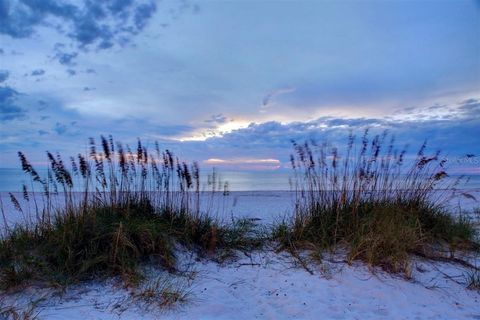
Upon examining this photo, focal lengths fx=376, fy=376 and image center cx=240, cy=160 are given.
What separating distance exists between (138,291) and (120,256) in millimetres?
649

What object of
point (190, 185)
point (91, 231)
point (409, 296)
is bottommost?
point (409, 296)

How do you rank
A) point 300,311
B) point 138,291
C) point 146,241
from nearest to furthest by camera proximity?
point 300,311, point 138,291, point 146,241

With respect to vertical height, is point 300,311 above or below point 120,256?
below

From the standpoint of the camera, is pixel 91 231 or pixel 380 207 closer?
pixel 91 231

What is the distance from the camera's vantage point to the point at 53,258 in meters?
4.72

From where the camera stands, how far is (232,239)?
6.03 m

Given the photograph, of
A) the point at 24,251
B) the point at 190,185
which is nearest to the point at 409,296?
the point at 190,185

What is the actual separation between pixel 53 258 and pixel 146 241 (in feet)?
3.75

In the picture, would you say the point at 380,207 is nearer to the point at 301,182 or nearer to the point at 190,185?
the point at 301,182

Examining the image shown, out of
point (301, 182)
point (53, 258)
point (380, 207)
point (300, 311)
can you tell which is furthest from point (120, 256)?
point (380, 207)

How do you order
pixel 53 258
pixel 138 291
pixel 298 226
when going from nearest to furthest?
pixel 138 291 → pixel 53 258 → pixel 298 226

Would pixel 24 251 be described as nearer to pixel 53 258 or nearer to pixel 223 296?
pixel 53 258

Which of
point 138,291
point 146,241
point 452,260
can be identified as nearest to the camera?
point 138,291

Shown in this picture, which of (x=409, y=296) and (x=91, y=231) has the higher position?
(x=91, y=231)
